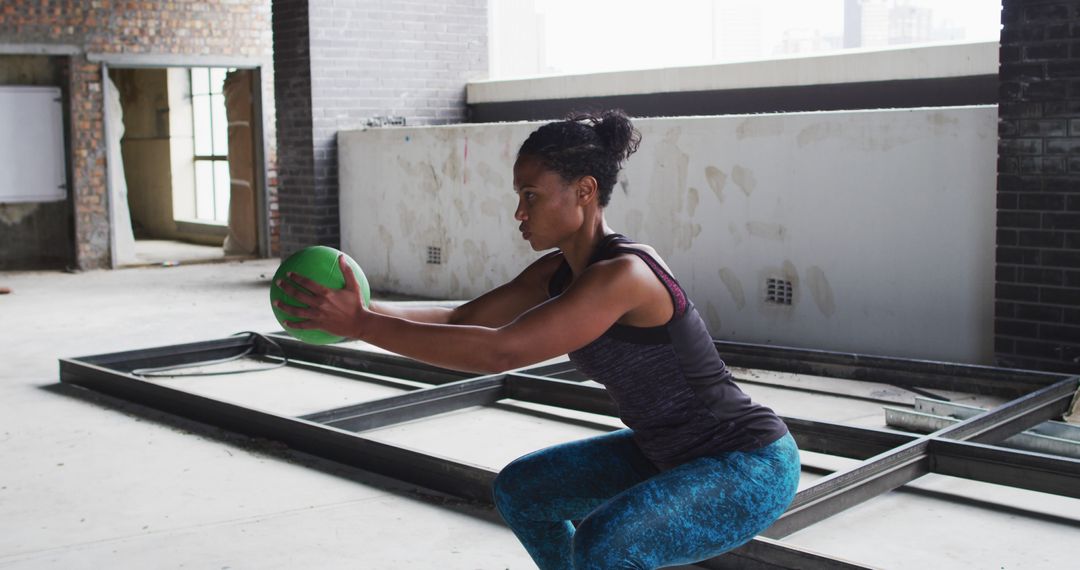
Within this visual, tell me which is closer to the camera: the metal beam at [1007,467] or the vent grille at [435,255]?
the metal beam at [1007,467]

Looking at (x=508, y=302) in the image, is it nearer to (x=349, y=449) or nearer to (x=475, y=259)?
(x=349, y=449)

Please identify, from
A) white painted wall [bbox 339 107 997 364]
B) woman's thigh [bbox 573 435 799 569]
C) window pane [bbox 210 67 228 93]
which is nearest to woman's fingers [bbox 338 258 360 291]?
woman's thigh [bbox 573 435 799 569]

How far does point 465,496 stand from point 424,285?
5.67m

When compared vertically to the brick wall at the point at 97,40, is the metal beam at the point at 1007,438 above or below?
below

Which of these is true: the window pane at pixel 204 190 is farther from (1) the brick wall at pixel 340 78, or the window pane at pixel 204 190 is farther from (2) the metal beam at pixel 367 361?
(2) the metal beam at pixel 367 361

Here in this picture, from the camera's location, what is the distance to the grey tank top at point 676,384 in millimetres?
2271

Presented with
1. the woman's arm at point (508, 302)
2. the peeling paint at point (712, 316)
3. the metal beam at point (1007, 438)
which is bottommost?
the metal beam at point (1007, 438)

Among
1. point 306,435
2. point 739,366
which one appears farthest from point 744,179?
point 306,435

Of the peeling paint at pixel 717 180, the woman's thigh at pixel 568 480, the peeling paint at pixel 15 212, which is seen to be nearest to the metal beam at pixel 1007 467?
the woman's thigh at pixel 568 480

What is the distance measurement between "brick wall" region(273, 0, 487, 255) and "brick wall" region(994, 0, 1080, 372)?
6120 millimetres

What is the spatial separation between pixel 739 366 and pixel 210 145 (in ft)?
33.7

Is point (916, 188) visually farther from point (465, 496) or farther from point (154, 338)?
point (154, 338)

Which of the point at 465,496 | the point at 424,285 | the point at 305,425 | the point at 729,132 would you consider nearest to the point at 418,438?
the point at 305,425

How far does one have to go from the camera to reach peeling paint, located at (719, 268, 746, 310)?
22.8 feet
